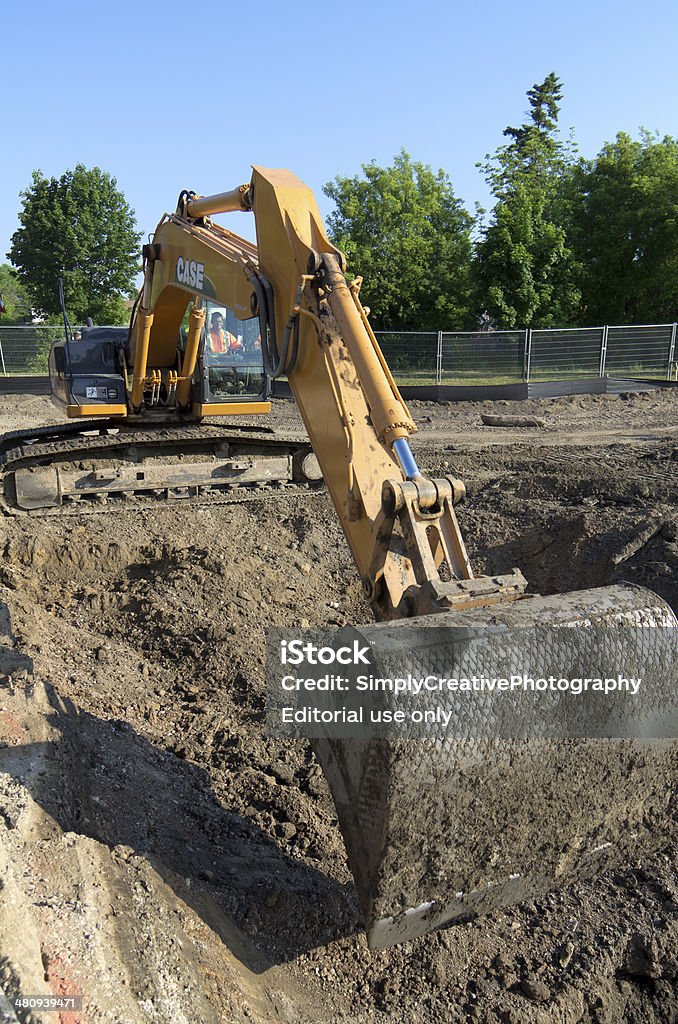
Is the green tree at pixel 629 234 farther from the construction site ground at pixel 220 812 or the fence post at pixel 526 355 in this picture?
the construction site ground at pixel 220 812

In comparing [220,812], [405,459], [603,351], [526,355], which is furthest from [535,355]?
[220,812]

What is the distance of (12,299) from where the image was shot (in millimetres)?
52875

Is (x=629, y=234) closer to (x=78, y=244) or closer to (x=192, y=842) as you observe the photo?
(x=78, y=244)

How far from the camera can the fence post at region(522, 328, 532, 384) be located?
1894 cm

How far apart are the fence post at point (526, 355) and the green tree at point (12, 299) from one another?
28663 mm

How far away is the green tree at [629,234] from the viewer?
28.1 metres

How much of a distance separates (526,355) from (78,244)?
18204mm

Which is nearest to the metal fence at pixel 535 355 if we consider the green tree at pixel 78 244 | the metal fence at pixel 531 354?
the metal fence at pixel 531 354

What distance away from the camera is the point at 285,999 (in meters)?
2.96

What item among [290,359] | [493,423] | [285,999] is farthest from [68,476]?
[493,423]

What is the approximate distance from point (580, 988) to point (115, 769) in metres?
2.26

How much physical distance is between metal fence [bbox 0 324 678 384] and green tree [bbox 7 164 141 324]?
10700mm

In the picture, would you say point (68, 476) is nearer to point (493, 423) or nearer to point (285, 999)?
point (285, 999)

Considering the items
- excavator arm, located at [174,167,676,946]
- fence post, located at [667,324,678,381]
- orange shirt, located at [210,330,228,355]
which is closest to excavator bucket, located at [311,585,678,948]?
excavator arm, located at [174,167,676,946]
